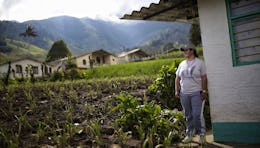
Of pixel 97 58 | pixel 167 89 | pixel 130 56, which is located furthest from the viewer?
pixel 130 56

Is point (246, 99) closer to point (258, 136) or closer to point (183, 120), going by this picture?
point (258, 136)

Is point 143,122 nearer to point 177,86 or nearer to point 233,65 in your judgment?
point 177,86

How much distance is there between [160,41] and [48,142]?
13389 cm

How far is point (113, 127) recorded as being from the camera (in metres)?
5.41

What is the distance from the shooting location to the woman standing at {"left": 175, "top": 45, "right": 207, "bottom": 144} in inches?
193

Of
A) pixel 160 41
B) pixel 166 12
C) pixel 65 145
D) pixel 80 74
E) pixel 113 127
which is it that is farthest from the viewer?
pixel 160 41

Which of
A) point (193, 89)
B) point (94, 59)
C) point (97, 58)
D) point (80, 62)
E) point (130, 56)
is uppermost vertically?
point (130, 56)

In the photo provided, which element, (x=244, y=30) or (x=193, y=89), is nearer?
(x=244, y=30)

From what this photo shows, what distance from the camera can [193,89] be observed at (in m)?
4.95

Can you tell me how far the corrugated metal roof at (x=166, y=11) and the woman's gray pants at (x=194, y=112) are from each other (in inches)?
69.8

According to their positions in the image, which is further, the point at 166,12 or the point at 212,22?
the point at 166,12

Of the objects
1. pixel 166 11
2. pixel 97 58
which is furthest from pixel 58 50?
pixel 166 11

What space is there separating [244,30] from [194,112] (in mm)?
1683

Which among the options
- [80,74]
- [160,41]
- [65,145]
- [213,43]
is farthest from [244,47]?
[160,41]
